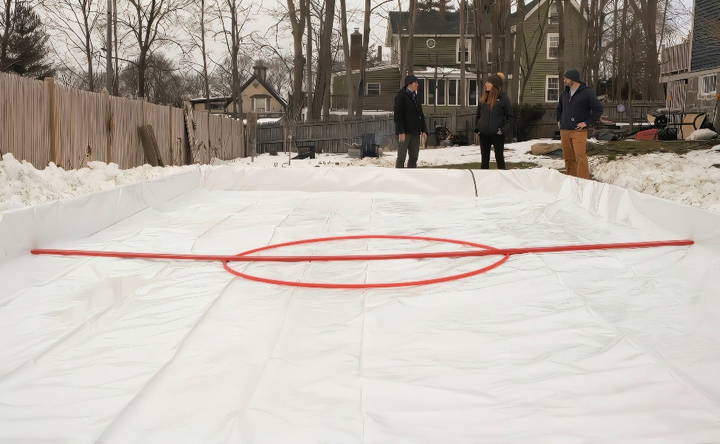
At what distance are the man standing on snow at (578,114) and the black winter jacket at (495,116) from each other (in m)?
0.71

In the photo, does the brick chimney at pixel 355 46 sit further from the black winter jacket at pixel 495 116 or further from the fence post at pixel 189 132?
the black winter jacket at pixel 495 116

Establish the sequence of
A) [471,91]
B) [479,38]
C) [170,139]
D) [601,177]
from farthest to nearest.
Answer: [471,91], [479,38], [170,139], [601,177]

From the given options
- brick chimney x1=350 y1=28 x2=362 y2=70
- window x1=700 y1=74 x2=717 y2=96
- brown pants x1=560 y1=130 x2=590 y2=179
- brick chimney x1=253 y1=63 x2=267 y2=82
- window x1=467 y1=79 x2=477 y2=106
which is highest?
brick chimney x1=253 y1=63 x2=267 y2=82

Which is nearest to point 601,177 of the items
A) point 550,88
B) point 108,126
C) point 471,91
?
point 108,126

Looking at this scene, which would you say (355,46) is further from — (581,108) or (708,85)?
(581,108)

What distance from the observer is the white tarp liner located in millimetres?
1558

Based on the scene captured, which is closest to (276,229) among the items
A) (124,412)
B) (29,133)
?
(124,412)

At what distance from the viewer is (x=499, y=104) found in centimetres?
818

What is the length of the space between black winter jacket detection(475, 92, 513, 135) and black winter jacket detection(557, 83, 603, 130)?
2.67 feet

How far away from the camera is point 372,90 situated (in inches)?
1403

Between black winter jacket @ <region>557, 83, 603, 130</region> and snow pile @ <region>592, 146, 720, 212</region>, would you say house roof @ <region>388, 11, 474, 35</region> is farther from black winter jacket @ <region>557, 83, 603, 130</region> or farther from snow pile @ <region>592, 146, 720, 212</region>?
black winter jacket @ <region>557, 83, 603, 130</region>

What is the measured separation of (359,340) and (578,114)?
19.6 ft

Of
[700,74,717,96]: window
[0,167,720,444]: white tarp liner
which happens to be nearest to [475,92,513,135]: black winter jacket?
[0,167,720,444]: white tarp liner

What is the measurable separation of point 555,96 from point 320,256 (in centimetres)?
3124
